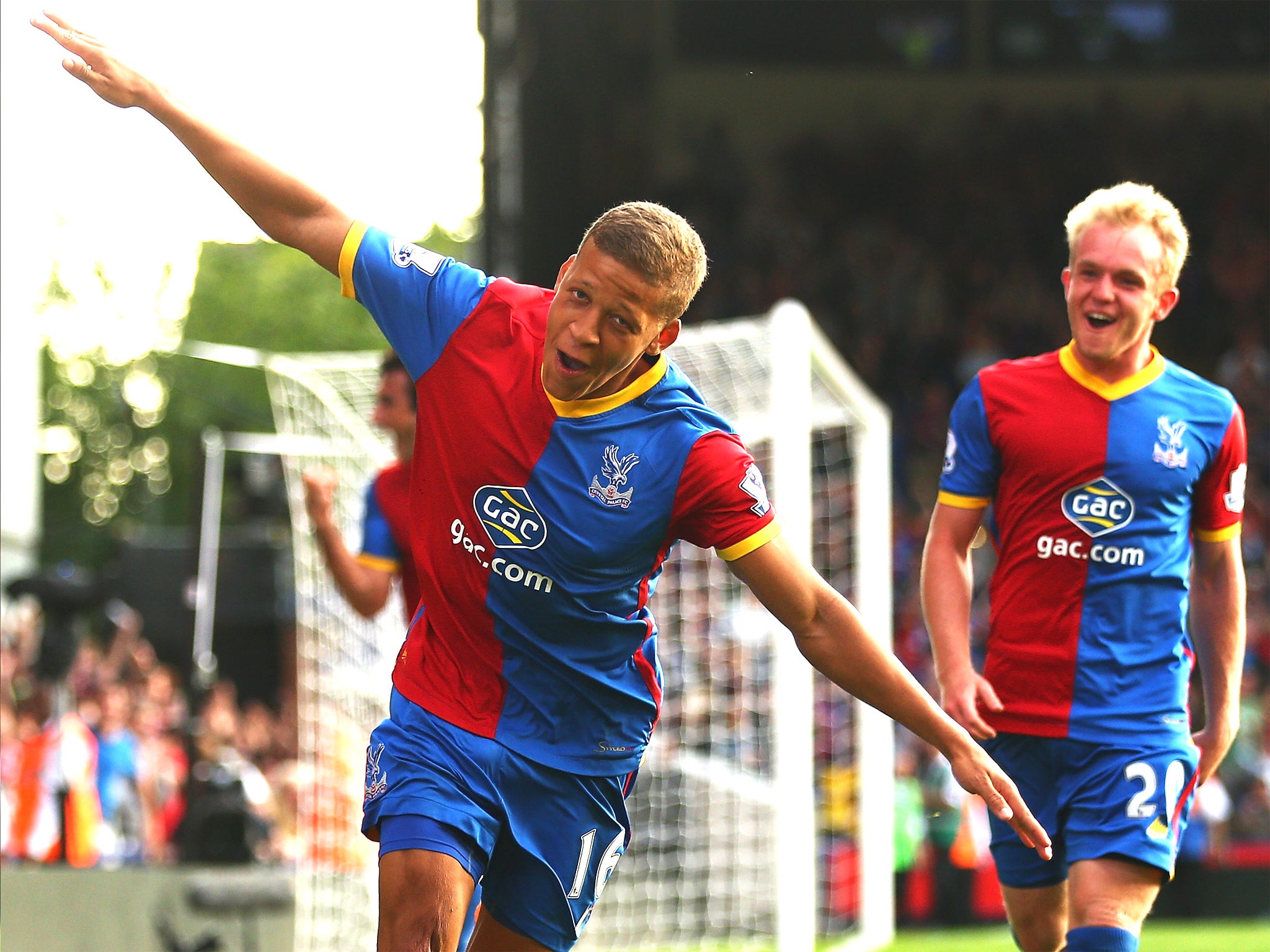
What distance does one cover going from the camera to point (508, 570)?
331 cm

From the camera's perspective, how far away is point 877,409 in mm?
9266

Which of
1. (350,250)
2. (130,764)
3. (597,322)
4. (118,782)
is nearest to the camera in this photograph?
(597,322)

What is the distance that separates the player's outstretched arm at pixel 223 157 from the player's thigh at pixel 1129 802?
2.26 metres

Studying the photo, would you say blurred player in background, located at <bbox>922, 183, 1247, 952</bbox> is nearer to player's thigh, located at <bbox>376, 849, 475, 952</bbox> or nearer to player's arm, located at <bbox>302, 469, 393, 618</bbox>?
player's thigh, located at <bbox>376, 849, 475, 952</bbox>

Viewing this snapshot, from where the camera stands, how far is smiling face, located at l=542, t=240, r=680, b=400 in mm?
3125

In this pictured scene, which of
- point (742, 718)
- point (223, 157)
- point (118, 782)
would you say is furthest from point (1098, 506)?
point (118, 782)

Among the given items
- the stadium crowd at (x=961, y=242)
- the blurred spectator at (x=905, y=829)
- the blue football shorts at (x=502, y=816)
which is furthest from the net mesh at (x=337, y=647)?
the stadium crowd at (x=961, y=242)

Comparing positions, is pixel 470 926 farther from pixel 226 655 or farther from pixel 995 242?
pixel 995 242

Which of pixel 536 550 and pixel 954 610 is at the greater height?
pixel 536 550

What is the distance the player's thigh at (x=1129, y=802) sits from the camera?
3891 millimetres

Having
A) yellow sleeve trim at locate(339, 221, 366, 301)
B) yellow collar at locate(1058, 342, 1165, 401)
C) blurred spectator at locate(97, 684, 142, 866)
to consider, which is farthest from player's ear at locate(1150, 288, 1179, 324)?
blurred spectator at locate(97, 684, 142, 866)

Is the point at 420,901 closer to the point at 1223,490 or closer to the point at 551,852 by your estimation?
the point at 551,852

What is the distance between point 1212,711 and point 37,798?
8.70m

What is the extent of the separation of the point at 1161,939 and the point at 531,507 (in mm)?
8756
